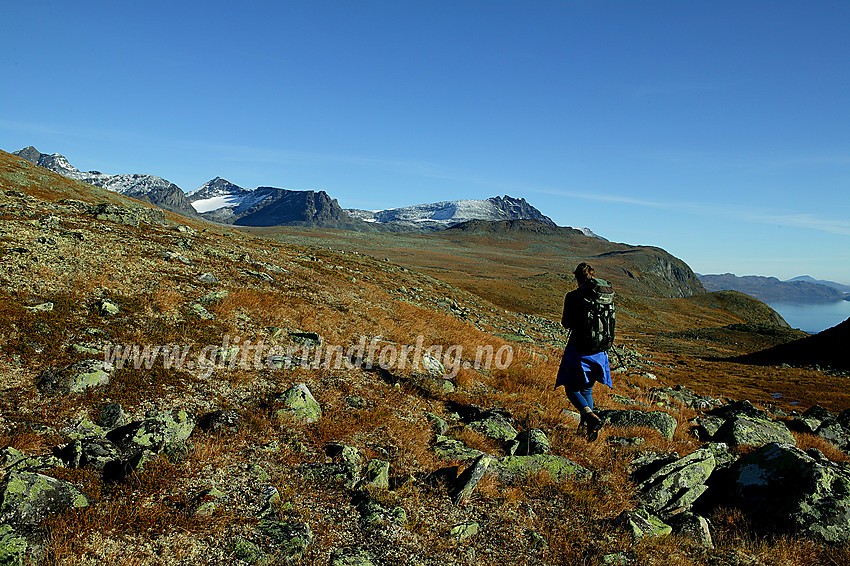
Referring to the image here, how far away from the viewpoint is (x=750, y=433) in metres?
10.6

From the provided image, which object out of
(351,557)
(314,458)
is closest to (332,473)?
(314,458)

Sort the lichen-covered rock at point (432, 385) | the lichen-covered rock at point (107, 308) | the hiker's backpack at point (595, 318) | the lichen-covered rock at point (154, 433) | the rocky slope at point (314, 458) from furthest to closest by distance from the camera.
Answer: the lichen-covered rock at point (432, 385), the lichen-covered rock at point (107, 308), the hiker's backpack at point (595, 318), the lichen-covered rock at point (154, 433), the rocky slope at point (314, 458)

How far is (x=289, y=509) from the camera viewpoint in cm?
581

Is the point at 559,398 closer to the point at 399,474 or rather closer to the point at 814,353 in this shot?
the point at 399,474

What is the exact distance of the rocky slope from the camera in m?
5.29

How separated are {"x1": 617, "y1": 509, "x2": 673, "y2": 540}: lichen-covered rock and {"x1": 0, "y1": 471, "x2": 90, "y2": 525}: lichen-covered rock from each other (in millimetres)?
7075

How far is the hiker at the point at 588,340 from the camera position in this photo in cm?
856

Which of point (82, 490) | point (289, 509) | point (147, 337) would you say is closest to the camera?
point (82, 490)

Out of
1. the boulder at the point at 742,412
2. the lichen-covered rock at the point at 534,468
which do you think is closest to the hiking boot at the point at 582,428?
the lichen-covered rock at the point at 534,468

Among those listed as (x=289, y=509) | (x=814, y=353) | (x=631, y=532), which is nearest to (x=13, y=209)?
(x=289, y=509)

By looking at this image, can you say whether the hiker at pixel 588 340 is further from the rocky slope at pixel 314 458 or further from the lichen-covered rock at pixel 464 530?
the lichen-covered rock at pixel 464 530

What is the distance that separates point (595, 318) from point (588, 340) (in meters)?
0.46

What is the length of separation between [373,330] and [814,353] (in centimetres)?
6078

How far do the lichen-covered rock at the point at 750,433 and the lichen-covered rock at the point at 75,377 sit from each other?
1358cm
